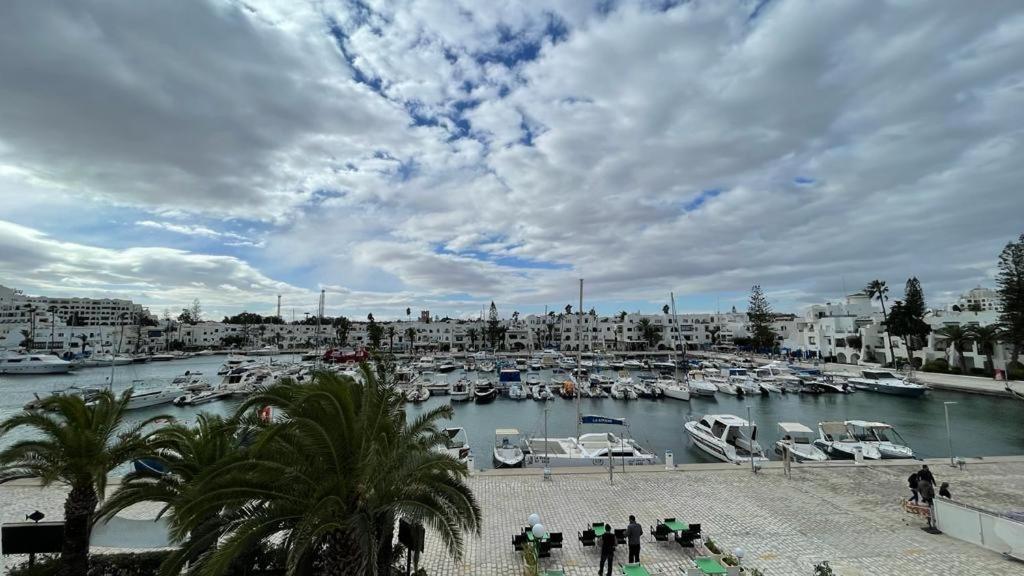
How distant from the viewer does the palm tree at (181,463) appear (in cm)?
848

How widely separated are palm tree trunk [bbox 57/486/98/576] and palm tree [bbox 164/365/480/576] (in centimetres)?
362

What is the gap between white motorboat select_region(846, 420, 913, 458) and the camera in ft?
84.4

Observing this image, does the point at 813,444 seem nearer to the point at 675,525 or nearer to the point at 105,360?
the point at 675,525

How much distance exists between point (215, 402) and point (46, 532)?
48.8m

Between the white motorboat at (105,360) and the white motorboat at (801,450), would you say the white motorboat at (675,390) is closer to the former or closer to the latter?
the white motorboat at (801,450)

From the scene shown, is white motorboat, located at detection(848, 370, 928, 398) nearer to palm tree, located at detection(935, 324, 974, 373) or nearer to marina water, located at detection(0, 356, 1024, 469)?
marina water, located at detection(0, 356, 1024, 469)

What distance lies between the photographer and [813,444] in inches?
1091

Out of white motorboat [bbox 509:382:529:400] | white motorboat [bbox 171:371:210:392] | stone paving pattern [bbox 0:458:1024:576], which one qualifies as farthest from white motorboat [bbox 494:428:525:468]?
white motorboat [bbox 171:371:210:392]

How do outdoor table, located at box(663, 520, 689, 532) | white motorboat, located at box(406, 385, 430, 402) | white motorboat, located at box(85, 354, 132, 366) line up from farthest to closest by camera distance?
white motorboat, located at box(85, 354, 132, 366) → white motorboat, located at box(406, 385, 430, 402) → outdoor table, located at box(663, 520, 689, 532)

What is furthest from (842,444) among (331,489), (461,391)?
(461,391)

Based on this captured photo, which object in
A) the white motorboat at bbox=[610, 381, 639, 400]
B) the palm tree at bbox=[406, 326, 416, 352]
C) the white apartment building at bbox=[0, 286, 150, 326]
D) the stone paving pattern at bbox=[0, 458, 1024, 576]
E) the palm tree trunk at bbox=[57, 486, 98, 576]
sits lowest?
the white motorboat at bbox=[610, 381, 639, 400]

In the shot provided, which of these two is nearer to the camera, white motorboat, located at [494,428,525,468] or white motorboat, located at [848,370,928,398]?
white motorboat, located at [494,428,525,468]

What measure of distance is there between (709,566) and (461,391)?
44757 millimetres

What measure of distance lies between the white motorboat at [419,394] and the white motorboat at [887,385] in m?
52.3
